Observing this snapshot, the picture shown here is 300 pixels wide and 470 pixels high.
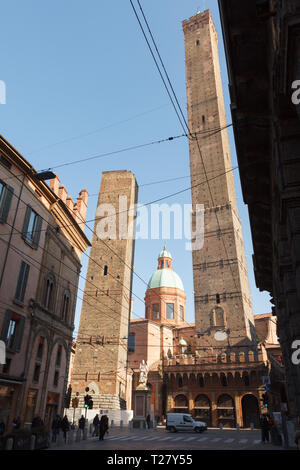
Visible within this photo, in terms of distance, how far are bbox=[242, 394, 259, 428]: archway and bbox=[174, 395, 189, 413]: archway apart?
533 centimetres

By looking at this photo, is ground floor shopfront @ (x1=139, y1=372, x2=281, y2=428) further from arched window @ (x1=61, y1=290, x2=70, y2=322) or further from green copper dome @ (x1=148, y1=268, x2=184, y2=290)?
green copper dome @ (x1=148, y1=268, x2=184, y2=290)

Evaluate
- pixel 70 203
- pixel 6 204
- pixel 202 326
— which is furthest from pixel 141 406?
pixel 6 204

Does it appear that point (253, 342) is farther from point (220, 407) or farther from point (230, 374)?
point (220, 407)

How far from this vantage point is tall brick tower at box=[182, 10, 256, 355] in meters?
35.5

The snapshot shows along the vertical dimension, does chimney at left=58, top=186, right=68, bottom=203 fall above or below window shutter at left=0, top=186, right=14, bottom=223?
above

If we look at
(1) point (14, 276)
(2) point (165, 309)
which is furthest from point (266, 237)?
(2) point (165, 309)

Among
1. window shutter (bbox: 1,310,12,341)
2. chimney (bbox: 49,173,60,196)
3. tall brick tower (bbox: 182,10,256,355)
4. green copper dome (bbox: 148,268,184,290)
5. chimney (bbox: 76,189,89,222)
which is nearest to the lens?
window shutter (bbox: 1,310,12,341)

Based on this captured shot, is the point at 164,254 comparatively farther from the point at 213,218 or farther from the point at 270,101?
the point at 270,101

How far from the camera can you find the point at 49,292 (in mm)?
18766

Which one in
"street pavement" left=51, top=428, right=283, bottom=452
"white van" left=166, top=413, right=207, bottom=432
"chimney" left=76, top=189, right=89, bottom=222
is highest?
"chimney" left=76, top=189, right=89, bottom=222

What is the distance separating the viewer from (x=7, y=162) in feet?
50.2

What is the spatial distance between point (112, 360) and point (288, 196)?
1122 inches

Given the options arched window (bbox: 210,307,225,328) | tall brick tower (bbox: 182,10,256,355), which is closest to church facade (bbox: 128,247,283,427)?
arched window (bbox: 210,307,225,328)

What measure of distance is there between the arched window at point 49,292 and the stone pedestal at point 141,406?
11220mm
